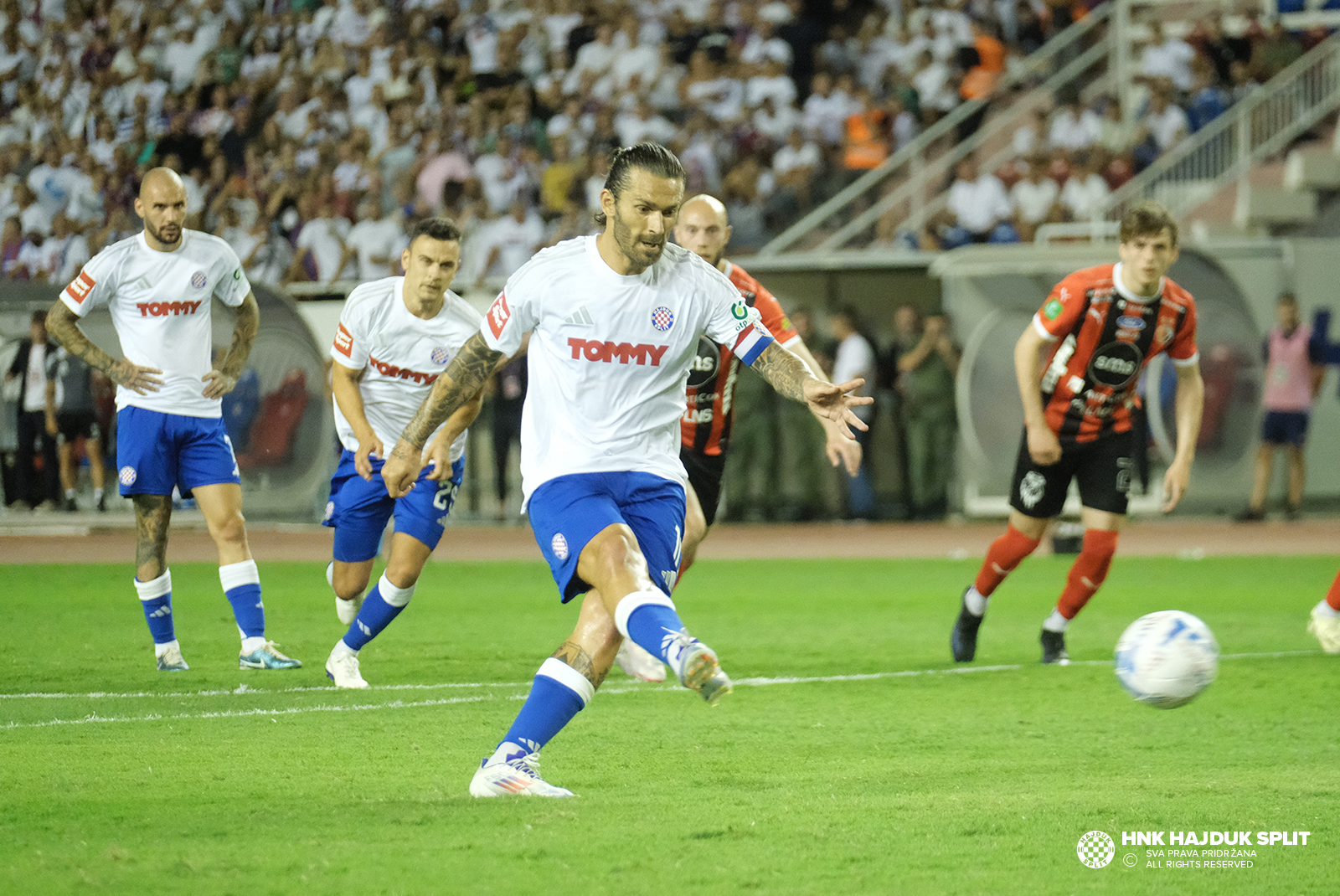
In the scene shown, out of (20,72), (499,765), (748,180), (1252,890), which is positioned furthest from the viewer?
(20,72)

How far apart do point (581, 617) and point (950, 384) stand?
12.8 metres

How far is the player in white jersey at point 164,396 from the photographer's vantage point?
26.0ft

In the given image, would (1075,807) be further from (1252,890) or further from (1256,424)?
(1256,424)

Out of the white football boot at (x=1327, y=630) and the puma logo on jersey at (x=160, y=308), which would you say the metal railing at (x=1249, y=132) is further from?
the puma logo on jersey at (x=160, y=308)

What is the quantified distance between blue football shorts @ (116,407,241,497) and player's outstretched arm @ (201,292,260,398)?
0.59 feet

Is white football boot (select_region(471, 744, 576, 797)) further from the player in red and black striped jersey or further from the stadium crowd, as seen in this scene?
the stadium crowd

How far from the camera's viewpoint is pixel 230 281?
326 inches

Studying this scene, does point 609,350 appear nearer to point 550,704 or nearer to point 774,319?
point 550,704

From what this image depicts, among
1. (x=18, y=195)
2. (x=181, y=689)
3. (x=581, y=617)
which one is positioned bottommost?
(x=181, y=689)

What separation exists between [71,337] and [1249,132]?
14.7 m

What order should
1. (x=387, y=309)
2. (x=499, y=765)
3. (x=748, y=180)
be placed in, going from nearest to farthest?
(x=499, y=765) < (x=387, y=309) < (x=748, y=180)

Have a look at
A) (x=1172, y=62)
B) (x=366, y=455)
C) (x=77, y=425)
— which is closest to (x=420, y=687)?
(x=366, y=455)

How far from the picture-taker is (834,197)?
18625mm

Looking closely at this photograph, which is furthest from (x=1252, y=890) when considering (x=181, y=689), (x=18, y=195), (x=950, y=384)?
(x=18, y=195)
